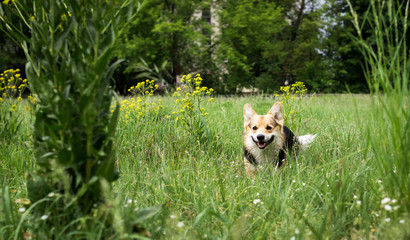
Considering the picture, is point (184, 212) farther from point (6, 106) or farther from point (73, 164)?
point (6, 106)

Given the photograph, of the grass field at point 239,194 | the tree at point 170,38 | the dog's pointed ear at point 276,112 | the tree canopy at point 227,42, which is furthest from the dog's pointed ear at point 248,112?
the tree at point 170,38

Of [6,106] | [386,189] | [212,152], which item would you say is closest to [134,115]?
[212,152]

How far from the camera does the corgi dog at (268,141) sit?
3.41 metres

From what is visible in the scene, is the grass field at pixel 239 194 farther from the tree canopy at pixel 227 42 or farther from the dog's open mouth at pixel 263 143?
the tree canopy at pixel 227 42

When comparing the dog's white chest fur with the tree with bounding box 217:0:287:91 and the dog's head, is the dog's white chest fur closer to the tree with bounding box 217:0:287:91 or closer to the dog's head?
the dog's head

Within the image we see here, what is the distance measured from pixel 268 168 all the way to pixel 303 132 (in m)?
1.45

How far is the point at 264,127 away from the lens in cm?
347

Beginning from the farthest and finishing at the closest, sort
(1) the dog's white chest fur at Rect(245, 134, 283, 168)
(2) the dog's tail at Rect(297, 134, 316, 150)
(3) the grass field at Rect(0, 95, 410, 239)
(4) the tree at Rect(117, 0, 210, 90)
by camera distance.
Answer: (4) the tree at Rect(117, 0, 210, 90), (2) the dog's tail at Rect(297, 134, 316, 150), (1) the dog's white chest fur at Rect(245, 134, 283, 168), (3) the grass field at Rect(0, 95, 410, 239)

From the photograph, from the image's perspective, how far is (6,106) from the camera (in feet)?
13.7

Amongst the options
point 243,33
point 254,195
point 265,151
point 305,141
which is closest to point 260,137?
point 265,151

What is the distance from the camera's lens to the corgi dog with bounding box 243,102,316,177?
3.41 meters

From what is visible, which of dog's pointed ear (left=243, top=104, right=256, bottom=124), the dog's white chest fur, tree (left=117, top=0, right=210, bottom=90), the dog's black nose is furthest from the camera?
tree (left=117, top=0, right=210, bottom=90)

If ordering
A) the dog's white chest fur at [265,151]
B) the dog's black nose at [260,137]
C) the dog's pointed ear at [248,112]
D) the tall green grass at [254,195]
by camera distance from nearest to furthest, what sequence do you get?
the tall green grass at [254,195], the dog's black nose at [260,137], the dog's white chest fur at [265,151], the dog's pointed ear at [248,112]

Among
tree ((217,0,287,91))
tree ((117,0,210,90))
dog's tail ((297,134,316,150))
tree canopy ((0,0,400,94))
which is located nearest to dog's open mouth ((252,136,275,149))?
dog's tail ((297,134,316,150))
